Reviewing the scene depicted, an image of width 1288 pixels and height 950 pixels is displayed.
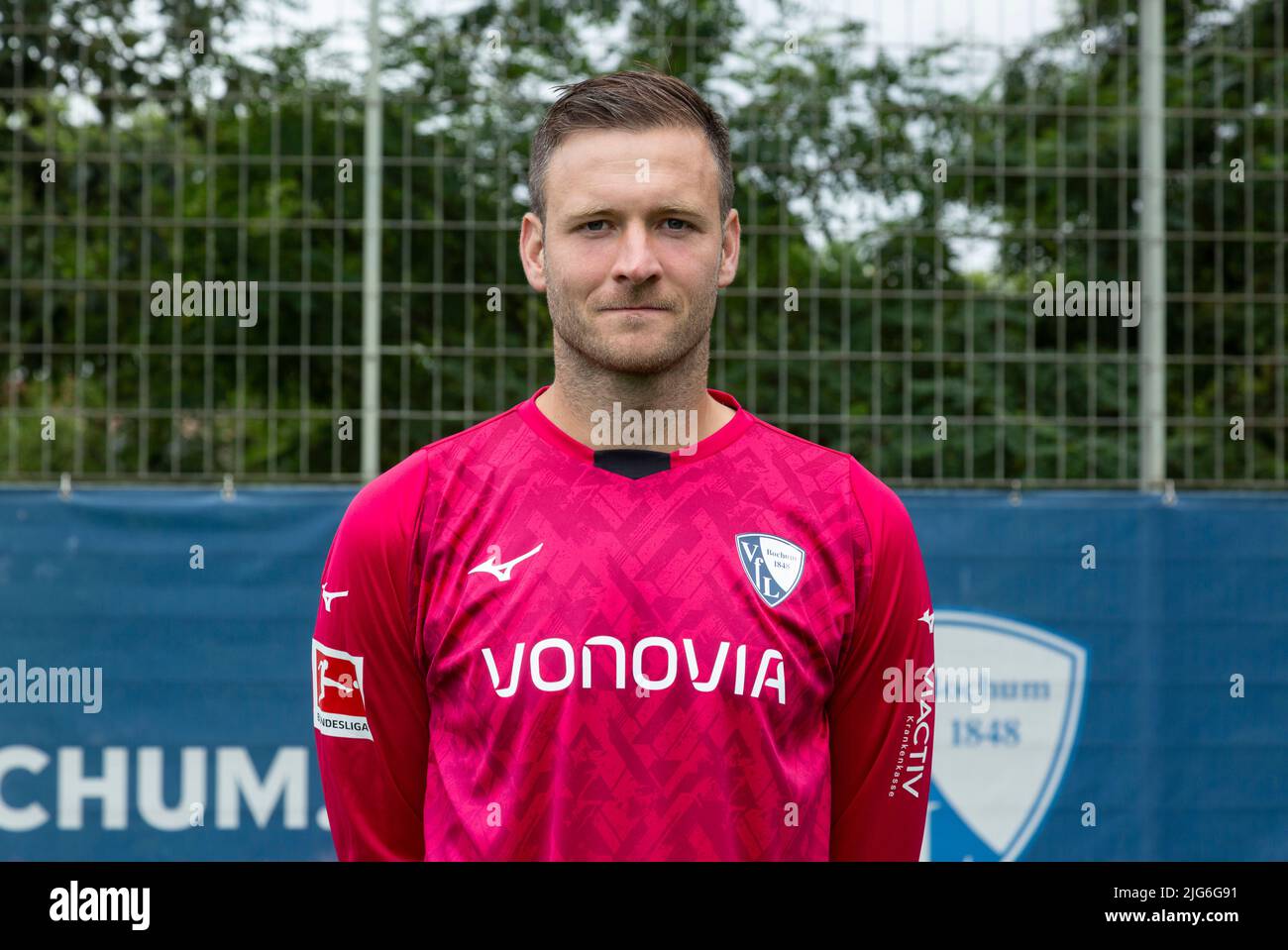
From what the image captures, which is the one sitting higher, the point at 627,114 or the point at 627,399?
the point at 627,114

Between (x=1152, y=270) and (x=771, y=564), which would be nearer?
(x=771, y=564)

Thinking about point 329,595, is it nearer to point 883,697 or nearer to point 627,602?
point 627,602

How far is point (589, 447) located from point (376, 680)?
0.53 m

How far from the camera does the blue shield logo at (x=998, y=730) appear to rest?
14.3 feet

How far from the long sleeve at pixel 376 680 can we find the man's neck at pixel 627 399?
27 centimetres

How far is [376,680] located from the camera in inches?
86.7

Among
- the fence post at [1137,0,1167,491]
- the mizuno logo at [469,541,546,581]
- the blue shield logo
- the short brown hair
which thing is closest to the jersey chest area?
the mizuno logo at [469,541,546,581]

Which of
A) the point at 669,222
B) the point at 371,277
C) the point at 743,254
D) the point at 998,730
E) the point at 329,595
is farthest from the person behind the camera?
the point at 743,254

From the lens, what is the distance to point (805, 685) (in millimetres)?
2059

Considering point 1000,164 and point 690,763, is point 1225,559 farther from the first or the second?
point 690,763

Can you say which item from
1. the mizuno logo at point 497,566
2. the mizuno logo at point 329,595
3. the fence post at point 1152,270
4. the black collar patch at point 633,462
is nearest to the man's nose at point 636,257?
the black collar patch at point 633,462

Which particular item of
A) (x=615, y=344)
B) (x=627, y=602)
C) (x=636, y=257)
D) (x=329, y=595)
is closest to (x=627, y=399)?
(x=615, y=344)

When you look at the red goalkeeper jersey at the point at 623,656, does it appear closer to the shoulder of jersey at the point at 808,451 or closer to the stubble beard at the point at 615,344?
the shoulder of jersey at the point at 808,451
